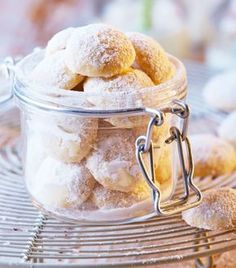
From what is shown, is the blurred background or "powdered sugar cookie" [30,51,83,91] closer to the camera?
"powdered sugar cookie" [30,51,83,91]

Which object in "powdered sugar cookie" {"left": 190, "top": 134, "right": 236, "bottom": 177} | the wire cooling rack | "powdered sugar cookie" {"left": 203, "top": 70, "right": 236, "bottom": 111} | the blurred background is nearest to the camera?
the wire cooling rack

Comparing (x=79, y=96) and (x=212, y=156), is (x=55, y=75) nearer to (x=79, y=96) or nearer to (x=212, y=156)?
(x=79, y=96)

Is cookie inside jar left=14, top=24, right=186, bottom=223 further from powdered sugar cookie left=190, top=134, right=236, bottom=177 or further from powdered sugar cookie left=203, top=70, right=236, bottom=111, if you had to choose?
powdered sugar cookie left=203, top=70, right=236, bottom=111

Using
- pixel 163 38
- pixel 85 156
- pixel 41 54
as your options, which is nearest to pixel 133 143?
pixel 85 156

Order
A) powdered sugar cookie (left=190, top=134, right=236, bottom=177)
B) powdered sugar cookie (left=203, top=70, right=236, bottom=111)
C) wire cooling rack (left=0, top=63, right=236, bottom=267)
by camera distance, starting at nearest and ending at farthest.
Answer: wire cooling rack (left=0, top=63, right=236, bottom=267) → powdered sugar cookie (left=190, top=134, right=236, bottom=177) → powdered sugar cookie (left=203, top=70, right=236, bottom=111)

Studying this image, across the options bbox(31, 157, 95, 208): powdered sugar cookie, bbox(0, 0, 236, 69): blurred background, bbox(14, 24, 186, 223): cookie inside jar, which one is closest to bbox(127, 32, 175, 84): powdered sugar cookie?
bbox(14, 24, 186, 223): cookie inside jar

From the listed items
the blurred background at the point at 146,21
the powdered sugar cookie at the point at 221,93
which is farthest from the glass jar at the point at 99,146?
the blurred background at the point at 146,21

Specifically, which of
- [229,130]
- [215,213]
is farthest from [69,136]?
[229,130]
